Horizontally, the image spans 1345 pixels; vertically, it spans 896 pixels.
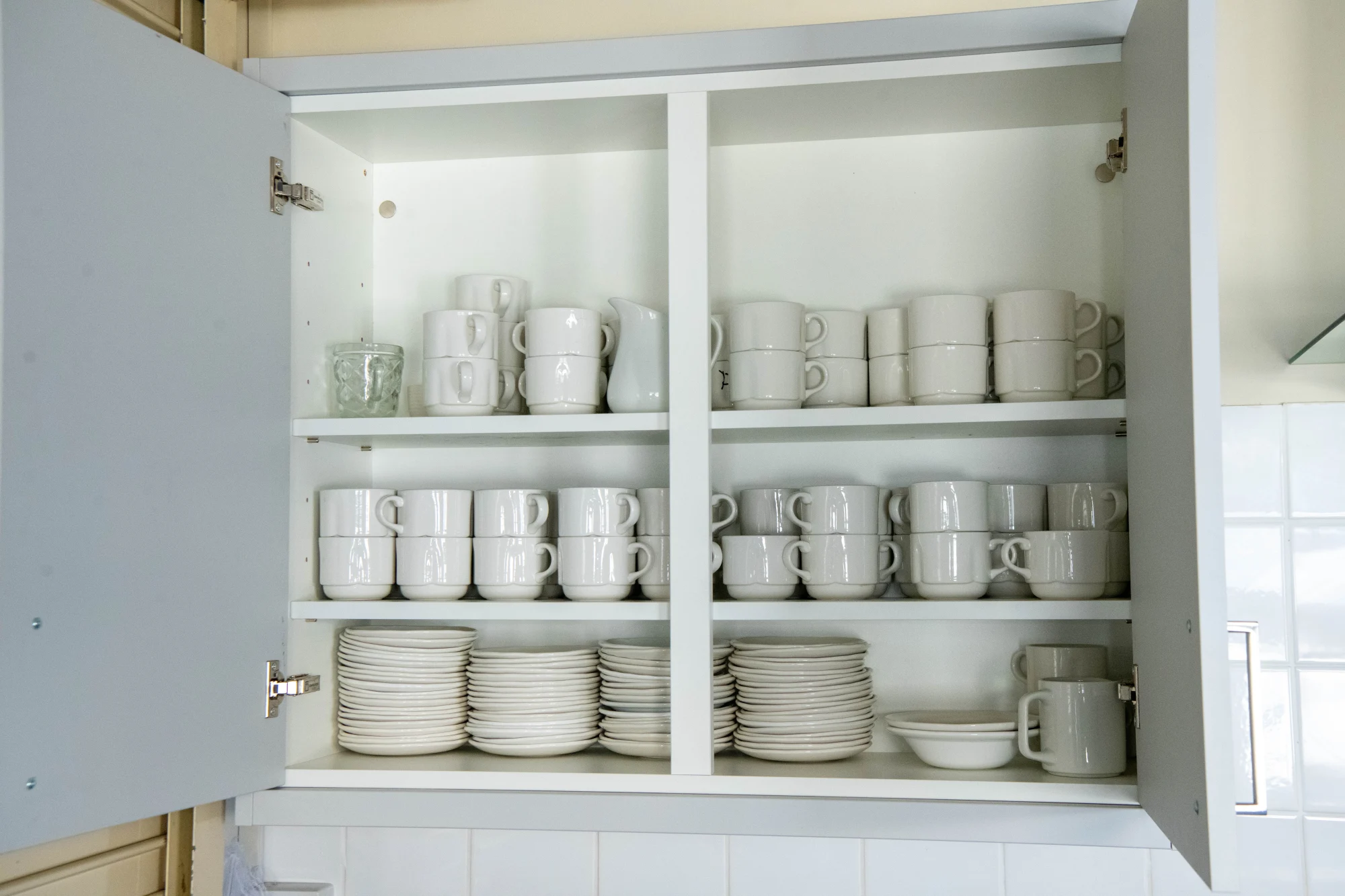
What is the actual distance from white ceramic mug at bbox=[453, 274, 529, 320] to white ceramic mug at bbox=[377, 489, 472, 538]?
236mm

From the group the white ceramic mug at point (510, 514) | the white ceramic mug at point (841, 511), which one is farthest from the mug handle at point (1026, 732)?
the white ceramic mug at point (510, 514)

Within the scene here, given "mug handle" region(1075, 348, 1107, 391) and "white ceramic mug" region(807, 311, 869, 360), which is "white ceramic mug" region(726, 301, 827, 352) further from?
"mug handle" region(1075, 348, 1107, 391)

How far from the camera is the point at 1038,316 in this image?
3.91 feet

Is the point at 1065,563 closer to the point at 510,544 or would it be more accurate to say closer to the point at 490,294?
the point at 510,544

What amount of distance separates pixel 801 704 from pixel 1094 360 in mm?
498

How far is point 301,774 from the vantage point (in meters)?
1.23

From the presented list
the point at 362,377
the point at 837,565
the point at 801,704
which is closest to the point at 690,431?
the point at 837,565

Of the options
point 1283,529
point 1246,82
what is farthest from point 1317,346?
point 1246,82

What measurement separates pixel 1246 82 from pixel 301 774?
137 cm

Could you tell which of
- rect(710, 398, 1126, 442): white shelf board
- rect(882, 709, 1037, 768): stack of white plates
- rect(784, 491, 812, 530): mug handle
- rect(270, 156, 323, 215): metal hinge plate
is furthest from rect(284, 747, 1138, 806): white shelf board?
rect(270, 156, 323, 215): metal hinge plate

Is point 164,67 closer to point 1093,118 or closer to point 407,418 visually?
point 407,418

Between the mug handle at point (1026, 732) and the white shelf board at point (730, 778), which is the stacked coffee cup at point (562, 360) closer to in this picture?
the white shelf board at point (730, 778)

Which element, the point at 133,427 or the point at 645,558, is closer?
the point at 133,427

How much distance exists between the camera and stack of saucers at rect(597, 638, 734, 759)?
48.5 inches
